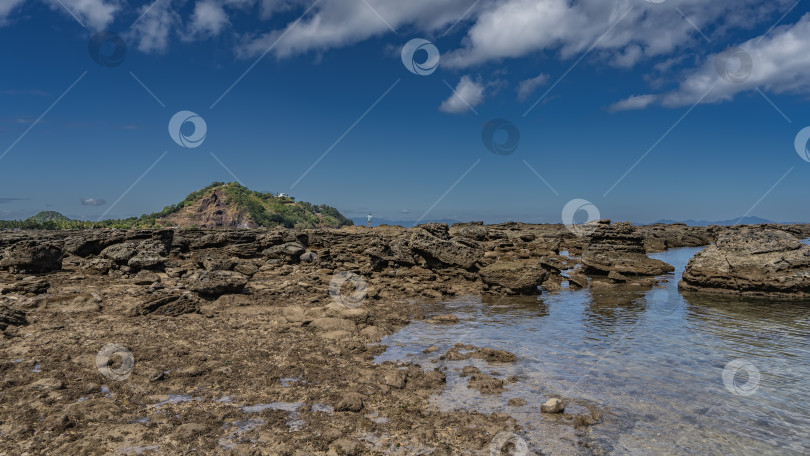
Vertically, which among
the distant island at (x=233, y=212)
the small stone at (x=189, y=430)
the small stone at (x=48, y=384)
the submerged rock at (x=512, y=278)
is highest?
the distant island at (x=233, y=212)

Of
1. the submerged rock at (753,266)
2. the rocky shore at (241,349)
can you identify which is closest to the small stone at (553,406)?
the rocky shore at (241,349)

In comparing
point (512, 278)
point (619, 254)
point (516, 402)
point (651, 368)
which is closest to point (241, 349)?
point (516, 402)

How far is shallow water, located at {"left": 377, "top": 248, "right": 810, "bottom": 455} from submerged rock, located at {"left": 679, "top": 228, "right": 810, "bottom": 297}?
5.34 ft

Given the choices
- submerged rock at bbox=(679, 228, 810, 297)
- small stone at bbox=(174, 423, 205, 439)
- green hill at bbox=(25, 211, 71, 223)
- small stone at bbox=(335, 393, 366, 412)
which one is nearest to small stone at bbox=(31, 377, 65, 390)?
small stone at bbox=(174, 423, 205, 439)

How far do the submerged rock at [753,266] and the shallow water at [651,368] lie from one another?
5.34 feet

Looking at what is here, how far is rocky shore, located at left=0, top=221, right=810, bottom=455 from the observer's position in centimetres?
643

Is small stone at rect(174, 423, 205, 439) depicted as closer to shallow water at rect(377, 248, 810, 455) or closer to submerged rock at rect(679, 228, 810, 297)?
shallow water at rect(377, 248, 810, 455)

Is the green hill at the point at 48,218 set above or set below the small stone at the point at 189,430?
above

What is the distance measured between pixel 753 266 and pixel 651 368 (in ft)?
46.6

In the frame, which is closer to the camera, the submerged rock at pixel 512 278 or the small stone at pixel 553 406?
the small stone at pixel 553 406

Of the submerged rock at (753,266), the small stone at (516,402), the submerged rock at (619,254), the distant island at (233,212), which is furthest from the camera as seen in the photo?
the distant island at (233,212)

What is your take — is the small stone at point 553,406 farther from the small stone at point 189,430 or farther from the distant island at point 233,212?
the distant island at point 233,212

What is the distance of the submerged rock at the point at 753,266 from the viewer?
18656mm

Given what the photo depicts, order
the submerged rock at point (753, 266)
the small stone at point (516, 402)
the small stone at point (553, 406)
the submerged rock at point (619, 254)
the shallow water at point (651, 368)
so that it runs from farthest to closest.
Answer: the submerged rock at point (619, 254), the submerged rock at point (753, 266), the small stone at point (516, 402), the small stone at point (553, 406), the shallow water at point (651, 368)
